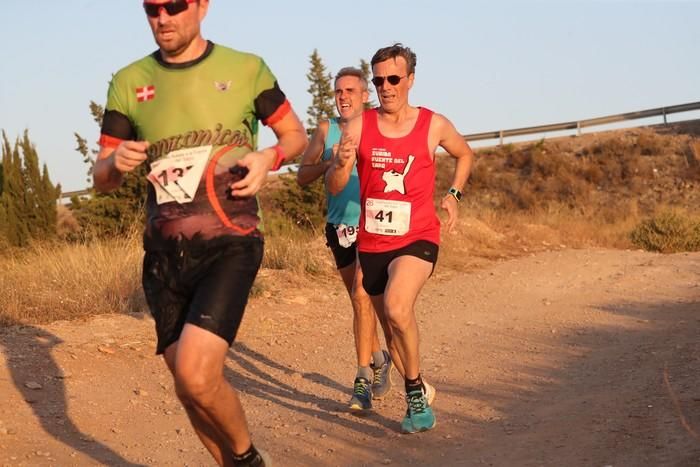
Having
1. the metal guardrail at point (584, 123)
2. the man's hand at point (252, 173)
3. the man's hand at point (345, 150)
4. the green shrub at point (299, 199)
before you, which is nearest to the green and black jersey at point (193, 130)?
the man's hand at point (252, 173)

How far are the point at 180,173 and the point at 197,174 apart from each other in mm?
69

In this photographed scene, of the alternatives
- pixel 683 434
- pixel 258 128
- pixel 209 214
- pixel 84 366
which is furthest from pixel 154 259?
pixel 84 366

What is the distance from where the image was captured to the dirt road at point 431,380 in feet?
19.3

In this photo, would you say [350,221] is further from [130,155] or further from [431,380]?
[130,155]

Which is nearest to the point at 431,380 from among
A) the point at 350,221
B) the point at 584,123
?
the point at 350,221

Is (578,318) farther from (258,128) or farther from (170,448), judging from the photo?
(258,128)

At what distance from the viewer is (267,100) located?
4332 mm

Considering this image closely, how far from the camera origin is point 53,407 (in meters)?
7.22

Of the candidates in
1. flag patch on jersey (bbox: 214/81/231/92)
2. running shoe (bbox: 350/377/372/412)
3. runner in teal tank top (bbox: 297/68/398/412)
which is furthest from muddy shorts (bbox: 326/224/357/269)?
flag patch on jersey (bbox: 214/81/231/92)

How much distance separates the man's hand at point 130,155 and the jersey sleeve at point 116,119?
266 mm

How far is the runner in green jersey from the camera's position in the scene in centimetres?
414

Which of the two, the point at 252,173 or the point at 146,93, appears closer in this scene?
the point at 252,173

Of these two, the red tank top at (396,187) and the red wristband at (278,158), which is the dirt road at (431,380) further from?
the red wristband at (278,158)

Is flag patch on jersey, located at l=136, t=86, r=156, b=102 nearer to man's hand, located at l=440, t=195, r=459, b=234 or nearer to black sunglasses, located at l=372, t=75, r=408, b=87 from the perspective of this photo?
black sunglasses, located at l=372, t=75, r=408, b=87
